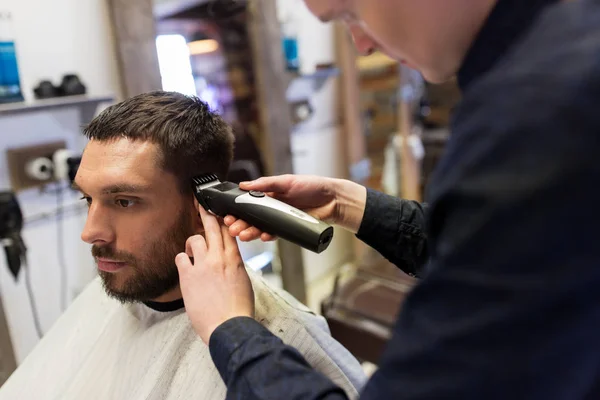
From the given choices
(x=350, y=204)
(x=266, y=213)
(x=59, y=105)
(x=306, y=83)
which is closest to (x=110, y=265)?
(x=266, y=213)

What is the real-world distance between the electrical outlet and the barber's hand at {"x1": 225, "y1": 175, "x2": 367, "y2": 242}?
3.64 feet

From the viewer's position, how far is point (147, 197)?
1129mm

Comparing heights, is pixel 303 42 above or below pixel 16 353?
above

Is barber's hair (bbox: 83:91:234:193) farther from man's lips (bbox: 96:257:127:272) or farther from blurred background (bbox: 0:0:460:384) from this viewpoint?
blurred background (bbox: 0:0:460:384)

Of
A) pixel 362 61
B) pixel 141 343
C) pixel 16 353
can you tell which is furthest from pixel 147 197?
pixel 362 61

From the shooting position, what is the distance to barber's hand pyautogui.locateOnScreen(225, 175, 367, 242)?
45.1 inches

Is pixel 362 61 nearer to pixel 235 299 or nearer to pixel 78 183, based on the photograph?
pixel 78 183

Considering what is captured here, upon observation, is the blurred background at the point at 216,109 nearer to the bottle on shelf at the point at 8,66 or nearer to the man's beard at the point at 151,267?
the bottle on shelf at the point at 8,66

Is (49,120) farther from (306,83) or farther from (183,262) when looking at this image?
(306,83)

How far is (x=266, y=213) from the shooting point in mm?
922

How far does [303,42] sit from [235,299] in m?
2.42

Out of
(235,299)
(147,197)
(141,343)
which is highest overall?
(147,197)

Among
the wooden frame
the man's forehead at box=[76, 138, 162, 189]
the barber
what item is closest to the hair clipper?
the man's forehead at box=[76, 138, 162, 189]

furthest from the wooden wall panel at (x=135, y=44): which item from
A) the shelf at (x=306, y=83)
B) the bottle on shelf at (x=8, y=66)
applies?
the shelf at (x=306, y=83)
